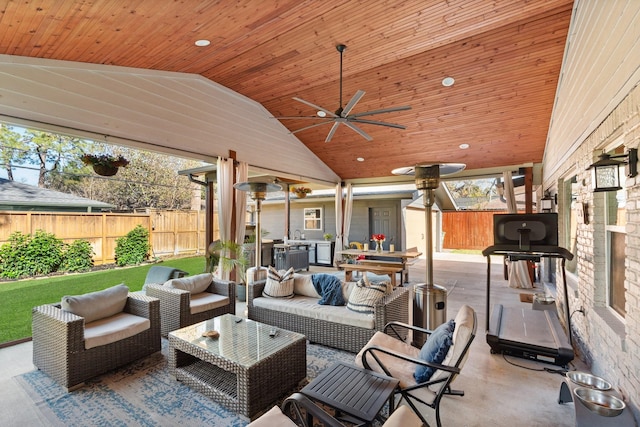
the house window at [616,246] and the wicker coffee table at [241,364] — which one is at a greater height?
the house window at [616,246]

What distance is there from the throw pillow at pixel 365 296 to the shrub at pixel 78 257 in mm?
5336

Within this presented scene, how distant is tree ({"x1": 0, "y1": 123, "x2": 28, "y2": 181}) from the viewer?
5.53 m

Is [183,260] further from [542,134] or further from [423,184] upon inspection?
[542,134]

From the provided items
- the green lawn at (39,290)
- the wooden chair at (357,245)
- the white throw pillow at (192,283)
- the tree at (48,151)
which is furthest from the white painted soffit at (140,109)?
the wooden chair at (357,245)

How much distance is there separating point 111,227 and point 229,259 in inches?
114

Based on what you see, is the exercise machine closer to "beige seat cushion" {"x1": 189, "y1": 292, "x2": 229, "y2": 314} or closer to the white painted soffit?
"beige seat cushion" {"x1": 189, "y1": 292, "x2": 229, "y2": 314}

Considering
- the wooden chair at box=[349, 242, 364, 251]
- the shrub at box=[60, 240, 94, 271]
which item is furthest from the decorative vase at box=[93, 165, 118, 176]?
the wooden chair at box=[349, 242, 364, 251]

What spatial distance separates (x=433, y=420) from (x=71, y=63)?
5.35 m

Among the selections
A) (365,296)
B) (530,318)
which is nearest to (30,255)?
(365,296)

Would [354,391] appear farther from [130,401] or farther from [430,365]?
[130,401]

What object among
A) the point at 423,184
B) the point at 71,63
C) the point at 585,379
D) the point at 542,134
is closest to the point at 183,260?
the point at 71,63

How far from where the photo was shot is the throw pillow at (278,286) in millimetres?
4113

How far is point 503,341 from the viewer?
10.8 ft

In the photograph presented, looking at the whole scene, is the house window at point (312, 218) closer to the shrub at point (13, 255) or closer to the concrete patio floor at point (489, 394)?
the concrete patio floor at point (489, 394)
